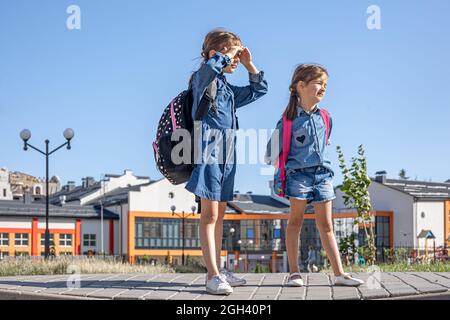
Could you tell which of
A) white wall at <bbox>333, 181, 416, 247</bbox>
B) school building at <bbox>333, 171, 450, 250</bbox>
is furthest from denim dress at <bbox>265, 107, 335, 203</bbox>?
white wall at <bbox>333, 181, 416, 247</bbox>

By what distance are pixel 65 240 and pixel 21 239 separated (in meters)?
3.87

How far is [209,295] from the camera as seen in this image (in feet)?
17.2

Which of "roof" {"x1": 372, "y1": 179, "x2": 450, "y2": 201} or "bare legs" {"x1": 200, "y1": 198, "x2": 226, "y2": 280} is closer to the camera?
"bare legs" {"x1": 200, "y1": 198, "x2": 226, "y2": 280}

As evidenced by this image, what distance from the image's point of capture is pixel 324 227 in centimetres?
588

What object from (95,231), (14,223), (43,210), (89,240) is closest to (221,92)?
(14,223)

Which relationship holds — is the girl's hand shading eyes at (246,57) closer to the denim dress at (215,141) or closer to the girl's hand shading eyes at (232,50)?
the girl's hand shading eyes at (232,50)

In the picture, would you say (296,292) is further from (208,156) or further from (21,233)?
(21,233)

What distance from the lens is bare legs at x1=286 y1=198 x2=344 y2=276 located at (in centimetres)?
577

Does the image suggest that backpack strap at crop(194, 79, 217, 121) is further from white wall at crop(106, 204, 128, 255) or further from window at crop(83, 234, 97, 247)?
white wall at crop(106, 204, 128, 255)

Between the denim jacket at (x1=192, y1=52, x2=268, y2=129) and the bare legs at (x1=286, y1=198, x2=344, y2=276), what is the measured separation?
0.84m

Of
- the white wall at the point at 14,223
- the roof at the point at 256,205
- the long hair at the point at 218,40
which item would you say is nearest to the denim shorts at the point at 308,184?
the long hair at the point at 218,40

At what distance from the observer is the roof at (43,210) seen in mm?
58281

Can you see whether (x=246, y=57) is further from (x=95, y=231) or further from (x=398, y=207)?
(x=95, y=231)
